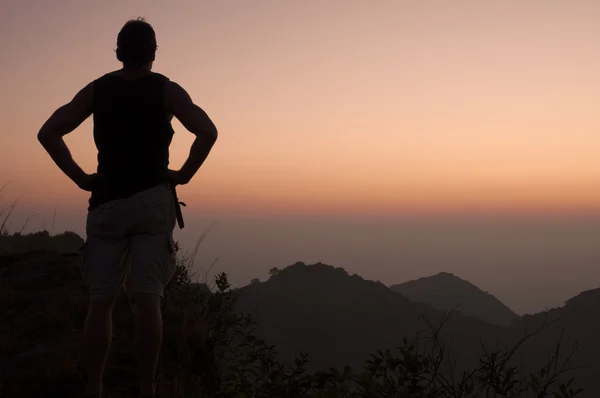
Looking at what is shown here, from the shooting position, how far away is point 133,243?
345cm

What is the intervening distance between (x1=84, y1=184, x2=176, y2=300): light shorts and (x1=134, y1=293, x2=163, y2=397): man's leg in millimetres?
77

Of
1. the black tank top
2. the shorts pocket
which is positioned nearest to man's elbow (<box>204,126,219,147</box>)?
the black tank top

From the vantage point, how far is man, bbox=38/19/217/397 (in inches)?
Answer: 134

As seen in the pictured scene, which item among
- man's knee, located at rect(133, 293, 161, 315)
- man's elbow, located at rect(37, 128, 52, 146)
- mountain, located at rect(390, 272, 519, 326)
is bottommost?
mountain, located at rect(390, 272, 519, 326)

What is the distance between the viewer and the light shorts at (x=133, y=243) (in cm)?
Result: 339

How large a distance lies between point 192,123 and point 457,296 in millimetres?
176639

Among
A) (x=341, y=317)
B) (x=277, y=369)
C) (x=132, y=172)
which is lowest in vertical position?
(x=341, y=317)

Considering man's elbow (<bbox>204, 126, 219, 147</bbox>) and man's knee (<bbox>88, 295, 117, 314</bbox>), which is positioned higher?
man's elbow (<bbox>204, 126, 219, 147</bbox>)

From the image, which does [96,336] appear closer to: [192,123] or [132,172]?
[132,172]

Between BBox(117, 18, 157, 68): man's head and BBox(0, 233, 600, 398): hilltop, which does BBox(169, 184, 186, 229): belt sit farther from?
BBox(0, 233, 600, 398): hilltop

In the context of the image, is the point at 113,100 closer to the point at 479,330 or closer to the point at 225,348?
the point at 225,348

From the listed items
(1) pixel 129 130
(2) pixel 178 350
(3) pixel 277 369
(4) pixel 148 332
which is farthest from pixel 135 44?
(2) pixel 178 350

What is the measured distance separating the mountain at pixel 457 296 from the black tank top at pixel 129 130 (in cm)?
16590

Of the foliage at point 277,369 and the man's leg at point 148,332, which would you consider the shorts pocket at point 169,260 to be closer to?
the man's leg at point 148,332
